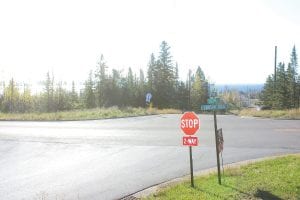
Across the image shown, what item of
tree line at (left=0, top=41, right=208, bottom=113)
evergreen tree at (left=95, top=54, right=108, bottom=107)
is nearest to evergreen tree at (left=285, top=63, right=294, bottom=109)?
tree line at (left=0, top=41, right=208, bottom=113)

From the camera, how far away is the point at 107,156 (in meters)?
15.4

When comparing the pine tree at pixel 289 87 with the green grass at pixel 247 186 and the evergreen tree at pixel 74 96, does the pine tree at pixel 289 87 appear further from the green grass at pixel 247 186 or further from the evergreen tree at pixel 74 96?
the green grass at pixel 247 186

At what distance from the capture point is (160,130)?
79.7 ft

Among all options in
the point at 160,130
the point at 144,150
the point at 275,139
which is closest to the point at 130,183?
the point at 144,150

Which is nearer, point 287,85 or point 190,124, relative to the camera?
point 190,124

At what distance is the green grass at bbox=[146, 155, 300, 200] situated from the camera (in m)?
9.18

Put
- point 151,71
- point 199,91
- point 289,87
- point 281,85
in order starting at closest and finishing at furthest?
point 281,85, point 151,71, point 289,87, point 199,91

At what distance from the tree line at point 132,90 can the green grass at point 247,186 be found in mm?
61111

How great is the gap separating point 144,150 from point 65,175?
16.5 feet

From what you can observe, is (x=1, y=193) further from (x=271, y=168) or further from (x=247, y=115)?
(x=247, y=115)

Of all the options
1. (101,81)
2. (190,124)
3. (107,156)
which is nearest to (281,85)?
(101,81)

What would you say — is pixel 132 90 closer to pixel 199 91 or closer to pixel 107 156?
pixel 199 91

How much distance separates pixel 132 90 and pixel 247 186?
281 ft

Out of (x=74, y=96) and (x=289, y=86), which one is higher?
(x=289, y=86)
